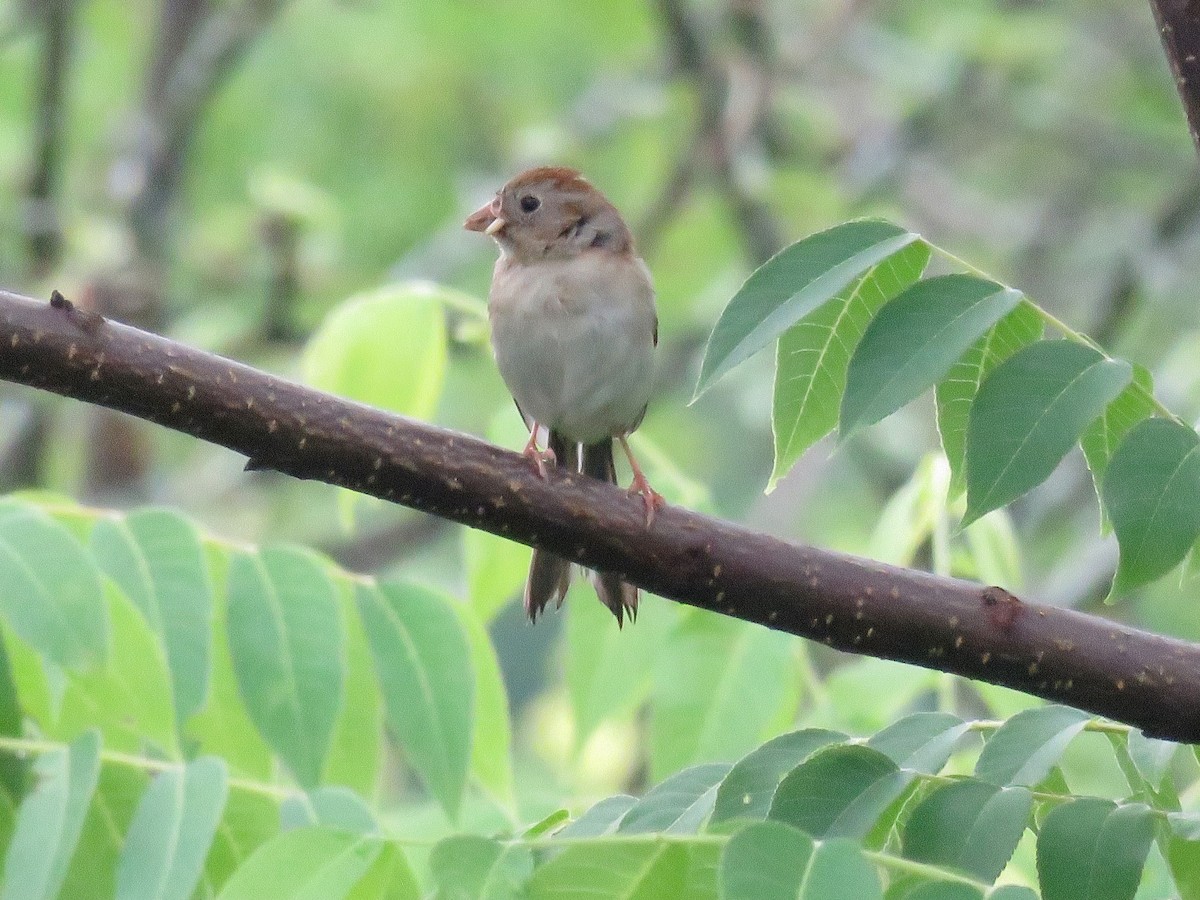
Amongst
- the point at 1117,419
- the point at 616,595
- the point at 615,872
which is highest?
the point at 1117,419

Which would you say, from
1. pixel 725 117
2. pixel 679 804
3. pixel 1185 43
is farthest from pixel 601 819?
pixel 725 117

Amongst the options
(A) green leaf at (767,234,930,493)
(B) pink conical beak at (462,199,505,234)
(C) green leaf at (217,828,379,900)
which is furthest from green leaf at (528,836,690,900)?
(B) pink conical beak at (462,199,505,234)

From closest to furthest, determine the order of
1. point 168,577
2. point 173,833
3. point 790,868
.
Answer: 1. point 790,868
2. point 173,833
3. point 168,577

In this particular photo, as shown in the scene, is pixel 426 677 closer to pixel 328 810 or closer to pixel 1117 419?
pixel 328 810

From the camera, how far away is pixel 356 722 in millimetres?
2740

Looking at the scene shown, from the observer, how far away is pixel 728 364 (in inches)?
65.5

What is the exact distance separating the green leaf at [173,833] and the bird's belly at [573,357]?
1.58 m

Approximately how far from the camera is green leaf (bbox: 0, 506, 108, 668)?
2336mm

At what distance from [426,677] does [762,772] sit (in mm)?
834

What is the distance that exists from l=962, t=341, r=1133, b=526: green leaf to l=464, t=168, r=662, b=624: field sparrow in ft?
5.83

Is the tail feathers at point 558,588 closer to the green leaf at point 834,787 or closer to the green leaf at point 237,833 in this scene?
the green leaf at point 237,833

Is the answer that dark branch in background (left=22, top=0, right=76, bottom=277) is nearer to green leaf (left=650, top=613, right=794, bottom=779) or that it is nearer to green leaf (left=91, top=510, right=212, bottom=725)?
green leaf (left=91, top=510, right=212, bottom=725)

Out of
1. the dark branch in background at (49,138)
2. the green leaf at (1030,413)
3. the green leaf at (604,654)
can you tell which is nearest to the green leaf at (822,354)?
the green leaf at (1030,413)

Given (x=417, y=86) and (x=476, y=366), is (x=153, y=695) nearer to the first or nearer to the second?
(x=476, y=366)
